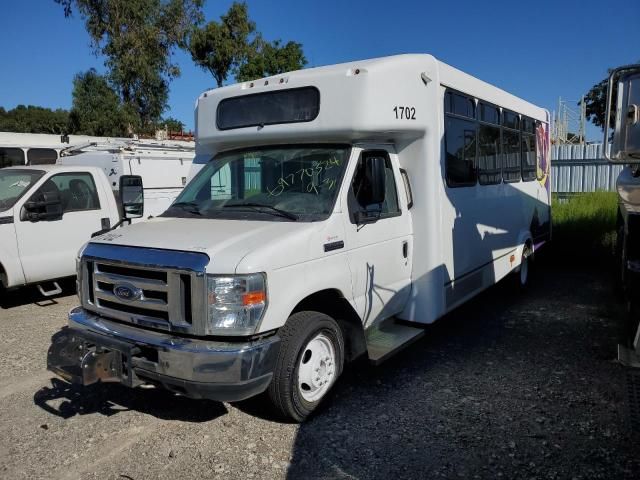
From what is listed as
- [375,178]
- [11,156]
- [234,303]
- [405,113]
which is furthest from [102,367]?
[11,156]

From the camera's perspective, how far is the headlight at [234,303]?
3389 mm

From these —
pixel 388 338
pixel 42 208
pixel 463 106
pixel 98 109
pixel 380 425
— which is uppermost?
pixel 98 109

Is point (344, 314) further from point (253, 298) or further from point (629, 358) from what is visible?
point (629, 358)

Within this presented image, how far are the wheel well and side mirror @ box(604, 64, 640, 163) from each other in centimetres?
225

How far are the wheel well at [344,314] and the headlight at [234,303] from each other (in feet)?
2.48

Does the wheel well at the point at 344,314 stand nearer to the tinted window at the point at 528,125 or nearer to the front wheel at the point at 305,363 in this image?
the front wheel at the point at 305,363

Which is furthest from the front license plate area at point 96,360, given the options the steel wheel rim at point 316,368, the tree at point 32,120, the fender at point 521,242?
the tree at point 32,120

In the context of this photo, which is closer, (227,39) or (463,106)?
(463,106)

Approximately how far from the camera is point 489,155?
21.5 ft

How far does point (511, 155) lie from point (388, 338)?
3789mm

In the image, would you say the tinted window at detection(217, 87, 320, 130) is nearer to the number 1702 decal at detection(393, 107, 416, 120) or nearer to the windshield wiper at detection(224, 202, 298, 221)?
the number 1702 decal at detection(393, 107, 416, 120)

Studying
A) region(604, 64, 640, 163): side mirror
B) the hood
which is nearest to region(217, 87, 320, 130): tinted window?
the hood

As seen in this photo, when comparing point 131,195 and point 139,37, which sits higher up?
point 139,37

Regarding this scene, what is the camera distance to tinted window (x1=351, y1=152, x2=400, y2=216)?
4.36 m
